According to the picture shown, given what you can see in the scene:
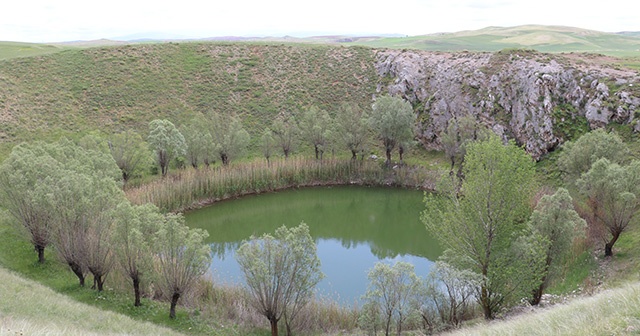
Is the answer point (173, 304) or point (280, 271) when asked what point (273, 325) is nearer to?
point (280, 271)

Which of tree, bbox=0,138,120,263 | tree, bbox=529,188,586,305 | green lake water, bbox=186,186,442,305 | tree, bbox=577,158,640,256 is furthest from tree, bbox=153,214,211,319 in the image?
tree, bbox=577,158,640,256

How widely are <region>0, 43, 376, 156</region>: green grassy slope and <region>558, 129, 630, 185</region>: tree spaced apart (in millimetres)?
36088

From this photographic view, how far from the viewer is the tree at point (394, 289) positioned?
714 inches

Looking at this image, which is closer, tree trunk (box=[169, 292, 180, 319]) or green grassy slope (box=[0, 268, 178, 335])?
green grassy slope (box=[0, 268, 178, 335])

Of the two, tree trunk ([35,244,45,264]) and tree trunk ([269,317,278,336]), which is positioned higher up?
tree trunk ([35,244,45,264])

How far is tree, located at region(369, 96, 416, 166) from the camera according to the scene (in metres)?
47.7

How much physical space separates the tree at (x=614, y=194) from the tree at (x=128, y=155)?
37.1 m

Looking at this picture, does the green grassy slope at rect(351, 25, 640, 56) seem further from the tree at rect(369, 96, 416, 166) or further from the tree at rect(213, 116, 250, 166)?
the tree at rect(213, 116, 250, 166)

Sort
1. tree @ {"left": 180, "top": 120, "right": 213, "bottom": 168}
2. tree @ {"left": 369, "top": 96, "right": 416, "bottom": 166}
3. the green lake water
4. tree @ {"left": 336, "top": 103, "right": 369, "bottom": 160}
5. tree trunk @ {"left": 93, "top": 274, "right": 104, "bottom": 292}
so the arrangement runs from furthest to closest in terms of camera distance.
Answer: tree @ {"left": 336, "top": 103, "right": 369, "bottom": 160}
tree @ {"left": 369, "top": 96, "right": 416, "bottom": 166}
tree @ {"left": 180, "top": 120, "right": 213, "bottom": 168}
the green lake water
tree trunk @ {"left": 93, "top": 274, "right": 104, "bottom": 292}

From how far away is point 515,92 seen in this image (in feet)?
162

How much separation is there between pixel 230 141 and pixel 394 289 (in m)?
32.4

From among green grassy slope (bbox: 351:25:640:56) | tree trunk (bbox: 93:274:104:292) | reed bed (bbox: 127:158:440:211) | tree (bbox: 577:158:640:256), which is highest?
green grassy slope (bbox: 351:25:640:56)

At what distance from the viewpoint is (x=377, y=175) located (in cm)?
4897

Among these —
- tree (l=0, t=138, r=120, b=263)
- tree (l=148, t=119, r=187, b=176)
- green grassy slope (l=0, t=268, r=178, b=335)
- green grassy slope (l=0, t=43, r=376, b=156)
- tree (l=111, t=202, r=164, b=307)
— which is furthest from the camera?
green grassy slope (l=0, t=43, r=376, b=156)
